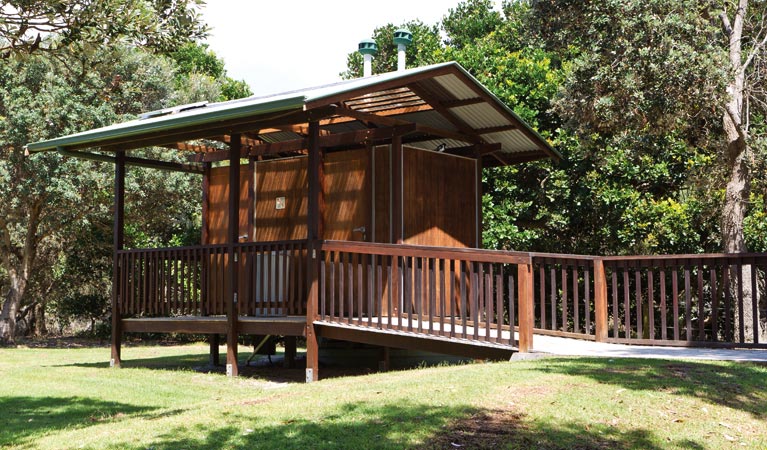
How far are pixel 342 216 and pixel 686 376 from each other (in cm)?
585

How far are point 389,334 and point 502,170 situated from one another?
29.1 ft

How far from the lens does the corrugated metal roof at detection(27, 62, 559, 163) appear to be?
9.83 m

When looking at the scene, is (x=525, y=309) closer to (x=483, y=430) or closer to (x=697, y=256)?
(x=697, y=256)

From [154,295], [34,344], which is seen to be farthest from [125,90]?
[154,295]

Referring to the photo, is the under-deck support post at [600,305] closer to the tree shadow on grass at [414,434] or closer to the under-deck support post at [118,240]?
the tree shadow on grass at [414,434]

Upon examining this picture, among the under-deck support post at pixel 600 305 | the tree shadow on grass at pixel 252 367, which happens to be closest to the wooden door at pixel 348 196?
the tree shadow on grass at pixel 252 367

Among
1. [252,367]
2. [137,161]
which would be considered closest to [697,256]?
[252,367]

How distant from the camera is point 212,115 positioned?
10273 millimetres

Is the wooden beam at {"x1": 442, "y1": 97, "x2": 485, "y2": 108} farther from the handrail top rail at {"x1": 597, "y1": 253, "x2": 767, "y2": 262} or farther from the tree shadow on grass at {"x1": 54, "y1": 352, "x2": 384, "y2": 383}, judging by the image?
the tree shadow on grass at {"x1": 54, "y1": 352, "x2": 384, "y2": 383}

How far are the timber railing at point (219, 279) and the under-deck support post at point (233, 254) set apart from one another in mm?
85

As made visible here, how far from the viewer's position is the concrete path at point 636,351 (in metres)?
8.59

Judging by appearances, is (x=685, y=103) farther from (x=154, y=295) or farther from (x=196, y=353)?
(x=196, y=353)

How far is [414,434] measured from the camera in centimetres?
556

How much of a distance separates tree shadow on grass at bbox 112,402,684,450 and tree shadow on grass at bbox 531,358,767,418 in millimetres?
1150
